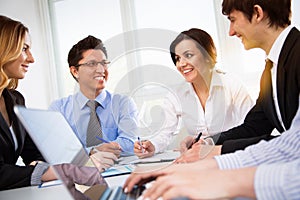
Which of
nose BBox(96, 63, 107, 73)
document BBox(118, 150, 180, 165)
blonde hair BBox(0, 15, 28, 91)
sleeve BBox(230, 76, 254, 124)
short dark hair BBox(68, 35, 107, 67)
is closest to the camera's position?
document BBox(118, 150, 180, 165)

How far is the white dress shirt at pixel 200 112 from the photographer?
95 cm

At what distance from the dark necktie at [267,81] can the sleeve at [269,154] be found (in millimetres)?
486

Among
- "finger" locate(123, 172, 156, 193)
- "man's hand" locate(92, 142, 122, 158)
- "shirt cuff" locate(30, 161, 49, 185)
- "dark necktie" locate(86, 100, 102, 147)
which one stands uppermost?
"finger" locate(123, 172, 156, 193)

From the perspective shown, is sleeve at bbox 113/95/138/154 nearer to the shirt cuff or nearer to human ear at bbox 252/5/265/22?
the shirt cuff

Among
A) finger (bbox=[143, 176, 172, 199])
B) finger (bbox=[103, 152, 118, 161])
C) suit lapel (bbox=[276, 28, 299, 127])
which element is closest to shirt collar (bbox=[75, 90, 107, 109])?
finger (bbox=[103, 152, 118, 161])

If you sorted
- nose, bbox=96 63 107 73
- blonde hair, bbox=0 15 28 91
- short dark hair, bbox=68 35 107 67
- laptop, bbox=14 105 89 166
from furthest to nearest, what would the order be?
1. short dark hair, bbox=68 35 107 67
2. blonde hair, bbox=0 15 28 91
3. nose, bbox=96 63 107 73
4. laptop, bbox=14 105 89 166

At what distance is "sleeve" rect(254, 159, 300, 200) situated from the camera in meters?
0.37

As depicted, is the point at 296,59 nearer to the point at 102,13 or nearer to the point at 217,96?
the point at 217,96

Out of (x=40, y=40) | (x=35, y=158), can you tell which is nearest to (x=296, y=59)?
(x=35, y=158)

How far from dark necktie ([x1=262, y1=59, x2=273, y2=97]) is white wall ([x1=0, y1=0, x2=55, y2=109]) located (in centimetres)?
191

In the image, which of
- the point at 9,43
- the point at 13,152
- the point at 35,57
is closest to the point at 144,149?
the point at 13,152

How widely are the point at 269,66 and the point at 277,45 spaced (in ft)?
0.32

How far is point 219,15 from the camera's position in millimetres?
2393

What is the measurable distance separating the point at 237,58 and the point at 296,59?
154cm
